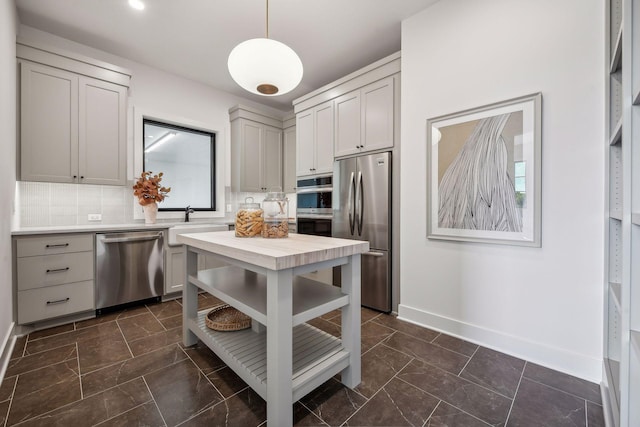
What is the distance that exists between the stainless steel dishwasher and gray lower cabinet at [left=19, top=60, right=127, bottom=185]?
690 mm

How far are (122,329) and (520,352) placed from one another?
328 cm

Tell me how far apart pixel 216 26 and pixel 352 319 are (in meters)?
3.06

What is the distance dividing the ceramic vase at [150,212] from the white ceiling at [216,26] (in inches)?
72.2

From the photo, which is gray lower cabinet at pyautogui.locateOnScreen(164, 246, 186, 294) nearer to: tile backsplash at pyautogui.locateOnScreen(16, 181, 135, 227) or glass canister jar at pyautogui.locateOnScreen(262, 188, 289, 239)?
tile backsplash at pyautogui.locateOnScreen(16, 181, 135, 227)

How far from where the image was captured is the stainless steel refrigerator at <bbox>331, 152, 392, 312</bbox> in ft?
9.06

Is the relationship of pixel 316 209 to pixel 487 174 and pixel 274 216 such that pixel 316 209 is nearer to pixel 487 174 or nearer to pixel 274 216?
pixel 274 216

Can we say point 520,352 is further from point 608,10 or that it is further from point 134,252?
point 134,252

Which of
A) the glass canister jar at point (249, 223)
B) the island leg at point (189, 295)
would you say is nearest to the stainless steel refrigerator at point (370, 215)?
the glass canister jar at point (249, 223)

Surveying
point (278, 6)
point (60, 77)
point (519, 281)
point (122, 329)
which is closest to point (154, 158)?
point (60, 77)

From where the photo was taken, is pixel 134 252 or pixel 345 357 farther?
pixel 134 252

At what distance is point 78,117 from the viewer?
8.96ft

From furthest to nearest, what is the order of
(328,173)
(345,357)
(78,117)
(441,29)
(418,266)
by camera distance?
1. (328,173)
2. (78,117)
3. (418,266)
4. (441,29)
5. (345,357)

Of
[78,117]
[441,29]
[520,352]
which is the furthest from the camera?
[78,117]

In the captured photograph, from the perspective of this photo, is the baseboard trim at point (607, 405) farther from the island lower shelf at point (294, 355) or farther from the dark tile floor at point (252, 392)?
the island lower shelf at point (294, 355)
